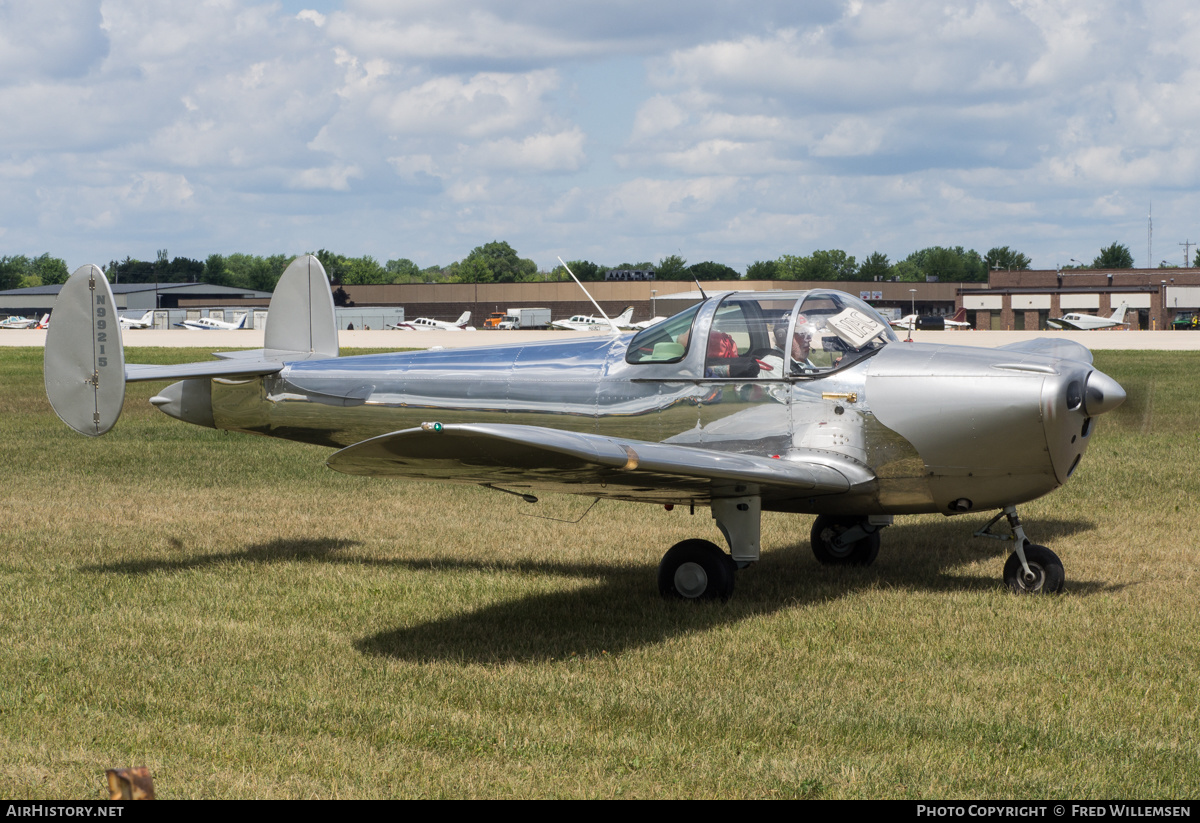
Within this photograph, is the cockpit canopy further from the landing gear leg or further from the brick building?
the brick building

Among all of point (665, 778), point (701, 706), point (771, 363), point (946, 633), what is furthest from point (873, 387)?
point (665, 778)

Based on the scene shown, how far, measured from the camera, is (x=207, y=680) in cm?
595

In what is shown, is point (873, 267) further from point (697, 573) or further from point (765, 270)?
point (697, 573)

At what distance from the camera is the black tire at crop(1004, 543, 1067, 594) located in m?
7.83

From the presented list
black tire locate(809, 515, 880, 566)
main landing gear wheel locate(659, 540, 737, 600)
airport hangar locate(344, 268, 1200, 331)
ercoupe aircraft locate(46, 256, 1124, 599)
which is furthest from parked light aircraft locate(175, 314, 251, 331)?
main landing gear wheel locate(659, 540, 737, 600)

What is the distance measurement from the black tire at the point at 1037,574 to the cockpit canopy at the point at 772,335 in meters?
1.81

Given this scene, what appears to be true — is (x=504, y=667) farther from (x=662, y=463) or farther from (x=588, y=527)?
(x=588, y=527)

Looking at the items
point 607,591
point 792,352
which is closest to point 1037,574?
point 792,352

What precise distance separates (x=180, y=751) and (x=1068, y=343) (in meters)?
7.86

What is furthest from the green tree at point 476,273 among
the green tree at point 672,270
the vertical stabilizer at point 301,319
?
the vertical stabilizer at point 301,319

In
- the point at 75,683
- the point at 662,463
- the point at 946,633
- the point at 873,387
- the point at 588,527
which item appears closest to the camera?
the point at 75,683

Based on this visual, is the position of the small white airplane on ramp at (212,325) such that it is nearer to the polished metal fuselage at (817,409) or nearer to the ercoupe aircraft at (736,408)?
the ercoupe aircraft at (736,408)

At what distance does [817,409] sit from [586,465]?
2.23 m

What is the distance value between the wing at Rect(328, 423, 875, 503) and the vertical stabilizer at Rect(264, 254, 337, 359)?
3477 mm
